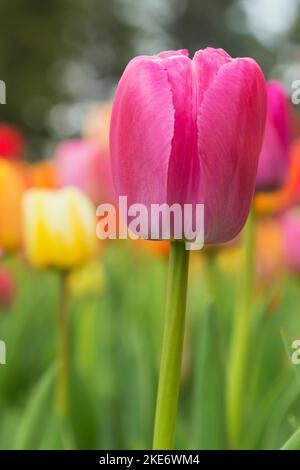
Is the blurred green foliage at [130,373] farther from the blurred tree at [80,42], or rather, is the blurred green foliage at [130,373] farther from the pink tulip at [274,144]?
the blurred tree at [80,42]

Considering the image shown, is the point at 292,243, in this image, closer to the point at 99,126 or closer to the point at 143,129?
the point at 99,126

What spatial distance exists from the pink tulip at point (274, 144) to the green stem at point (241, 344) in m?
0.05

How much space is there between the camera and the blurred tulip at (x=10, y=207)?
0.85 meters

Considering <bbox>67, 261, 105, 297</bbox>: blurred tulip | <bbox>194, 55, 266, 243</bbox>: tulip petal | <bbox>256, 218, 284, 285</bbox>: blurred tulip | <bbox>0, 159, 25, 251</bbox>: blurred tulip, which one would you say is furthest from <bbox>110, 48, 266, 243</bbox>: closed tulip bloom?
<bbox>67, 261, 105, 297</bbox>: blurred tulip

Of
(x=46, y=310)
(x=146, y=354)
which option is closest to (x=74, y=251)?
(x=146, y=354)

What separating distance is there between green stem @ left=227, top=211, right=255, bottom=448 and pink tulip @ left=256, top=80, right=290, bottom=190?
0.16ft

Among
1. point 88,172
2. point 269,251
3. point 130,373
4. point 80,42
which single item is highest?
point 80,42

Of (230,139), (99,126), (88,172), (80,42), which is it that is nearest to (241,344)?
(230,139)

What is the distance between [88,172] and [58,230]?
342 millimetres

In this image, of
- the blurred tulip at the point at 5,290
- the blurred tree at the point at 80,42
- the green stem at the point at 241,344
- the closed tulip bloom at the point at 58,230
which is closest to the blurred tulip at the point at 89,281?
the blurred tulip at the point at 5,290

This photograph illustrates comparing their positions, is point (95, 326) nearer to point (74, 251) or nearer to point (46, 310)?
point (74, 251)

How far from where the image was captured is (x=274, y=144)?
685mm

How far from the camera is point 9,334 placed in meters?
1.13

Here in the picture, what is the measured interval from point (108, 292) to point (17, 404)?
0.95 feet
